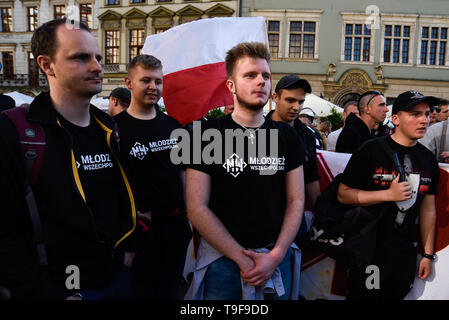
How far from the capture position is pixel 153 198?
2.35 metres

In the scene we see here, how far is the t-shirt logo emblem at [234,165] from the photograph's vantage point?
1815mm

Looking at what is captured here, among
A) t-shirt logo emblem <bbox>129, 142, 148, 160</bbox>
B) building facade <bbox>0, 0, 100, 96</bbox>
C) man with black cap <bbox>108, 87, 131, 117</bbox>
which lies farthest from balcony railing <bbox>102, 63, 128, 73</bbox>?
t-shirt logo emblem <bbox>129, 142, 148, 160</bbox>

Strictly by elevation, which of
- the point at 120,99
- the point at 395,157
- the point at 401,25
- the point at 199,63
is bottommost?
the point at 395,157

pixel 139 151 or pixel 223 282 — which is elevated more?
pixel 139 151

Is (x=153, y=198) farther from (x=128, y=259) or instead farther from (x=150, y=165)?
(x=128, y=259)

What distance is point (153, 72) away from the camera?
2.69 metres

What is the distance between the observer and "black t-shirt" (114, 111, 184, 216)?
2.36 metres

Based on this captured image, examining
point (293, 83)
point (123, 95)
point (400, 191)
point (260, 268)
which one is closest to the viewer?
point (260, 268)

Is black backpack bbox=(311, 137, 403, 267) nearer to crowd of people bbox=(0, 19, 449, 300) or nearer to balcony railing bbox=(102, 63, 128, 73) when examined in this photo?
crowd of people bbox=(0, 19, 449, 300)

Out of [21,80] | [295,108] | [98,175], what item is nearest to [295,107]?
[295,108]

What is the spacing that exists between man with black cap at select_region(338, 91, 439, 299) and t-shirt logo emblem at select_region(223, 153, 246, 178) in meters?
0.95

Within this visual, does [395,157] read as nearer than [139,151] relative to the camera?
Yes

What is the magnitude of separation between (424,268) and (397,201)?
587 millimetres
